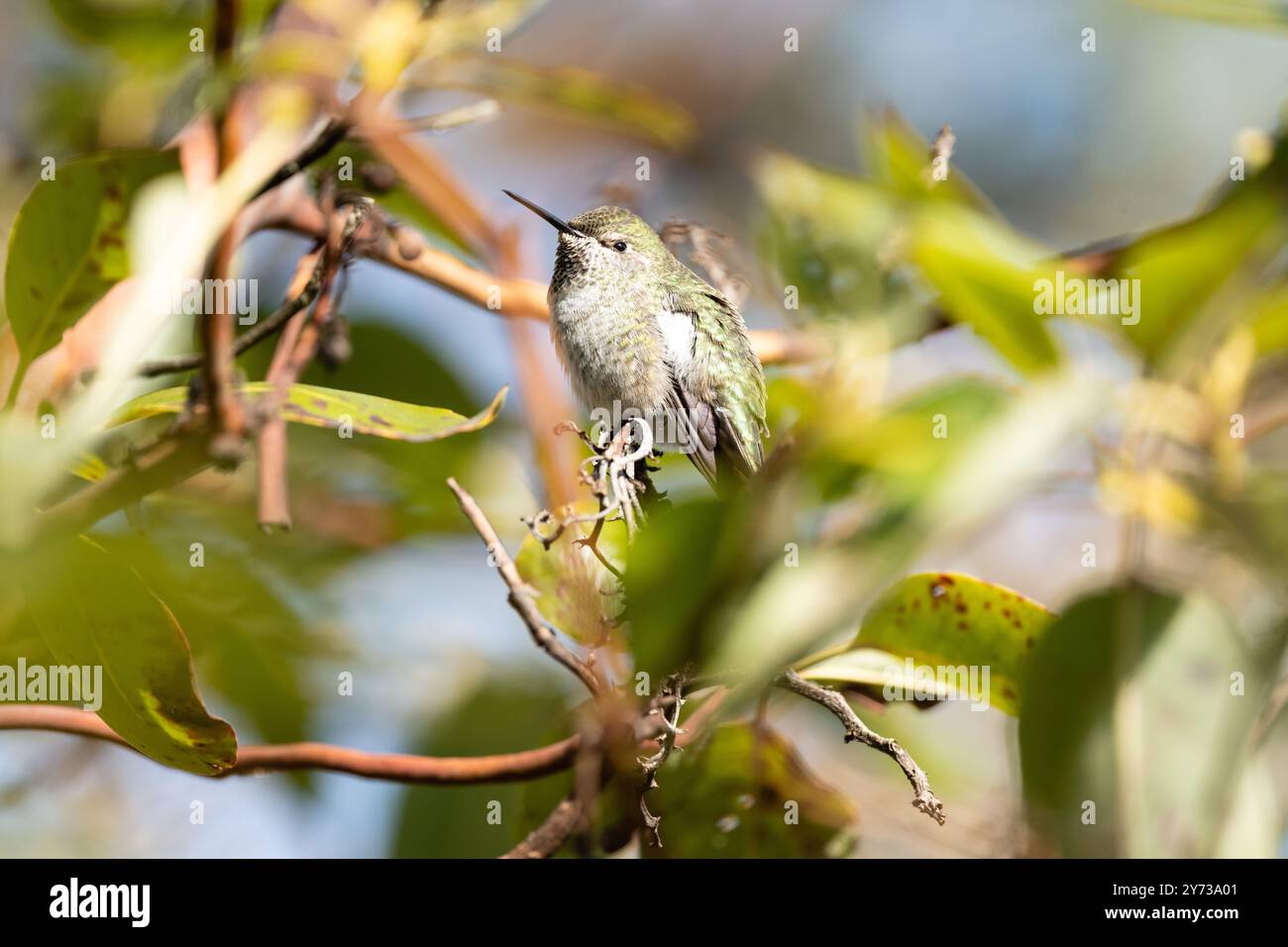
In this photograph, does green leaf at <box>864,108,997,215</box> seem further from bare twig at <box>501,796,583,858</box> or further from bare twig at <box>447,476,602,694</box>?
bare twig at <box>501,796,583,858</box>

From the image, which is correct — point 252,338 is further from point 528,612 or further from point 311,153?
point 528,612

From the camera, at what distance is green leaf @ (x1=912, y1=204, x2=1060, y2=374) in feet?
3.00

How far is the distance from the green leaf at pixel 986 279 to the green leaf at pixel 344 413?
0.51m

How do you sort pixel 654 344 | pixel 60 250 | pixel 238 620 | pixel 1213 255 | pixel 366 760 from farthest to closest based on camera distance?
pixel 654 344, pixel 238 620, pixel 60 250, pixel 366 760, pixel 1213 255

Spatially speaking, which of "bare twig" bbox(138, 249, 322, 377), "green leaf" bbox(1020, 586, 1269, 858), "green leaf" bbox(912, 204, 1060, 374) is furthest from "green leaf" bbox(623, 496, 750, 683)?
"bare twig" bbox(138, 249, 322, 377)

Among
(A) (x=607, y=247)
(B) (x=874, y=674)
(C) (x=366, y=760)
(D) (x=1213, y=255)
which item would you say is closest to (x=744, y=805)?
(B) (x=874, y=674)

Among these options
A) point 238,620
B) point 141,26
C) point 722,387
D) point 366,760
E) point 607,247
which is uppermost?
point 141,26

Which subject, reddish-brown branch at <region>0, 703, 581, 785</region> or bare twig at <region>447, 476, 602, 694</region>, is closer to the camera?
bare twig at <region>447, 476, 602, 694</region>

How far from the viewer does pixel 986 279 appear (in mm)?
936

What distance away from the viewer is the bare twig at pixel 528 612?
1024mm

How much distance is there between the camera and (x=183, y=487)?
202 centimetres

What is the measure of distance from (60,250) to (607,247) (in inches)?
63.2

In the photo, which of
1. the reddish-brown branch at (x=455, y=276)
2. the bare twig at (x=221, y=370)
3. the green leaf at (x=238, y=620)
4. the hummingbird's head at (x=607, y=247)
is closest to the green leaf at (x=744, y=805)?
the reddish-brown branch at (x=455, y=276)

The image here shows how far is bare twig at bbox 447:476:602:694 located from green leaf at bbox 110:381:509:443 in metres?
0.12
